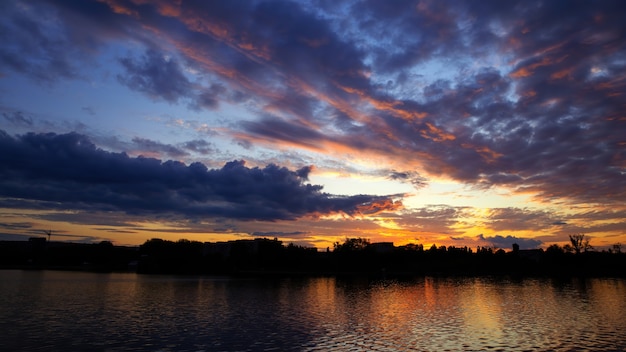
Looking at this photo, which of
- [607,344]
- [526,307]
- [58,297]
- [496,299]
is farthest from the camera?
[496,299]

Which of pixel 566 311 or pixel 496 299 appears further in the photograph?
pixel 496 299

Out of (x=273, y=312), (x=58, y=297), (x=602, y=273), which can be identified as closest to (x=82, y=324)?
(x=273, y=312)

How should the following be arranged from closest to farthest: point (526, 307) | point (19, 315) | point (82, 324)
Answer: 1. point (82, 324)
2. point (19, 315)
3. point (526, 307)

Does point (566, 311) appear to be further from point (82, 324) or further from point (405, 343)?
point (82, 324)

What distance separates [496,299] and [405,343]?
46.5 metres

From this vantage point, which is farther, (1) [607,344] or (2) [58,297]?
(2) [58,297]

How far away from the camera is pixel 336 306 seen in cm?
6431

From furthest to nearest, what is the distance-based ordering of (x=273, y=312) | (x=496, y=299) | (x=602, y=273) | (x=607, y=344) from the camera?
(x=602, y=273) < (x=496, y=299) < (x=273, y=312) < (x=607, y=344)

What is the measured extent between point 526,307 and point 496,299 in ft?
42.4

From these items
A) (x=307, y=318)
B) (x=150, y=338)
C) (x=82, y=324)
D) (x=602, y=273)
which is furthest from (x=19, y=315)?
(x=602, y=273)

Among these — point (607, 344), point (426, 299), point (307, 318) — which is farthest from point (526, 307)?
point (307, 318)

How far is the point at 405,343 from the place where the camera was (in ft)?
119

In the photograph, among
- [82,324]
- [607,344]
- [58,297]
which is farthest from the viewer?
[58,297]

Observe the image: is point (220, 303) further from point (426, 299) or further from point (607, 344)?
point (607, 344)
